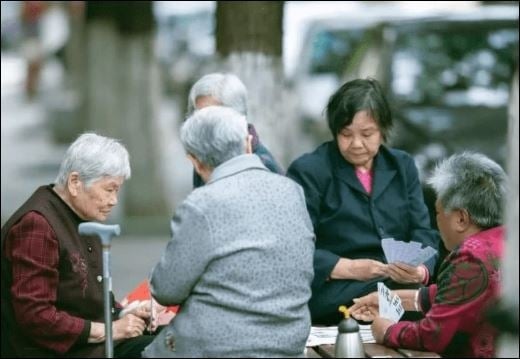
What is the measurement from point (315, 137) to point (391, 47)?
295 cm

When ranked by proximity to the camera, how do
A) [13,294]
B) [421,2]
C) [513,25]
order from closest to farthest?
[13,294] < [513,25] < [421,2]

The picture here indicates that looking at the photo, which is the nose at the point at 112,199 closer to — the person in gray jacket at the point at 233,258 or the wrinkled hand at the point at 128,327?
the wrinkled hand at the point at 128,327

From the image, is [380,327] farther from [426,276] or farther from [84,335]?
[84,335]

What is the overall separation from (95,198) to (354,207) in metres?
1.07

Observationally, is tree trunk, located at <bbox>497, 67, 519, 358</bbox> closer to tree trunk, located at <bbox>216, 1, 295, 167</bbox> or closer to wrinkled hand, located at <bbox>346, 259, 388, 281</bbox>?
wrinkled hand, located at <bbox>346, 259, 388, 281</bbox>

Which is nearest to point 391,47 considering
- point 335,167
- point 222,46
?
point 222,46

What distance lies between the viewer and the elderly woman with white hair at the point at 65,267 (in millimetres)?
4812

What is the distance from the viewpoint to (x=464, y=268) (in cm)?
466

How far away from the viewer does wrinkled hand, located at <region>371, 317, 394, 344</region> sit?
16.0 feet

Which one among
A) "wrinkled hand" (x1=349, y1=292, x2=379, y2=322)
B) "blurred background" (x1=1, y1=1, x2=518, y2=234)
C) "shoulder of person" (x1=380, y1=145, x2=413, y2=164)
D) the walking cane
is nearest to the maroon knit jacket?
the walking cane

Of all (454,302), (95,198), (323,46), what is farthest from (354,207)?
(323,46)

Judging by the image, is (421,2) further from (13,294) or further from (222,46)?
(13,294)

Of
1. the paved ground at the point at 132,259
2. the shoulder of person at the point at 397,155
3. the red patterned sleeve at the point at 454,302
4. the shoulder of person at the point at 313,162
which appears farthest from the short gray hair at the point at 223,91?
the paved ground at the point at 132,259

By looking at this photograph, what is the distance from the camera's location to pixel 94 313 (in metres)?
5.05
